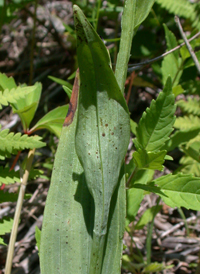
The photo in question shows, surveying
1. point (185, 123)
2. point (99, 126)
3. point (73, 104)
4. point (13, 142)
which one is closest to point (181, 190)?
point (99, 126)

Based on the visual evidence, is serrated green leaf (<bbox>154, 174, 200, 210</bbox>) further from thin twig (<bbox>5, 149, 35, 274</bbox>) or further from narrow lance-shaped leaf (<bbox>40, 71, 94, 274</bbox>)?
thin twig (<bbox>5, 149, 35, 274</bbox>)

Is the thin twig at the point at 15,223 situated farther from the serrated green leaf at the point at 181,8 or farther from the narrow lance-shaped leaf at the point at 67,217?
the serrated green leaf at the point at 181,8

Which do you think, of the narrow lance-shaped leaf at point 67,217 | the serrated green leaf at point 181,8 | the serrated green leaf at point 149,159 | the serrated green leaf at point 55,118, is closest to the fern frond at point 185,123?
the serrated green leaf at point 181,8

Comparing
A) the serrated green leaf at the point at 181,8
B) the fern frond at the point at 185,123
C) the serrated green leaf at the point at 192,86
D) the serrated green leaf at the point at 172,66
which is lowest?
the fern frond at the point at 185,123

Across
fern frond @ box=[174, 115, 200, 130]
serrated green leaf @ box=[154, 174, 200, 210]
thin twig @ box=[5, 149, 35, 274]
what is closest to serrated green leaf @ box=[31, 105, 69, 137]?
thin twig @ box=[5, 149, 35, 274]

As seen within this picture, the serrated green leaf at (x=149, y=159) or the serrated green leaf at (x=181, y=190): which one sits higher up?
the serrated green leaf at (x=149, y=159)

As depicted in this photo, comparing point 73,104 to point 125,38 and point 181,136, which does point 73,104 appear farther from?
point 181,136

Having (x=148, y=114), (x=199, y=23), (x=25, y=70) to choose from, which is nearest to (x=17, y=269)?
(x=148, y=114)
